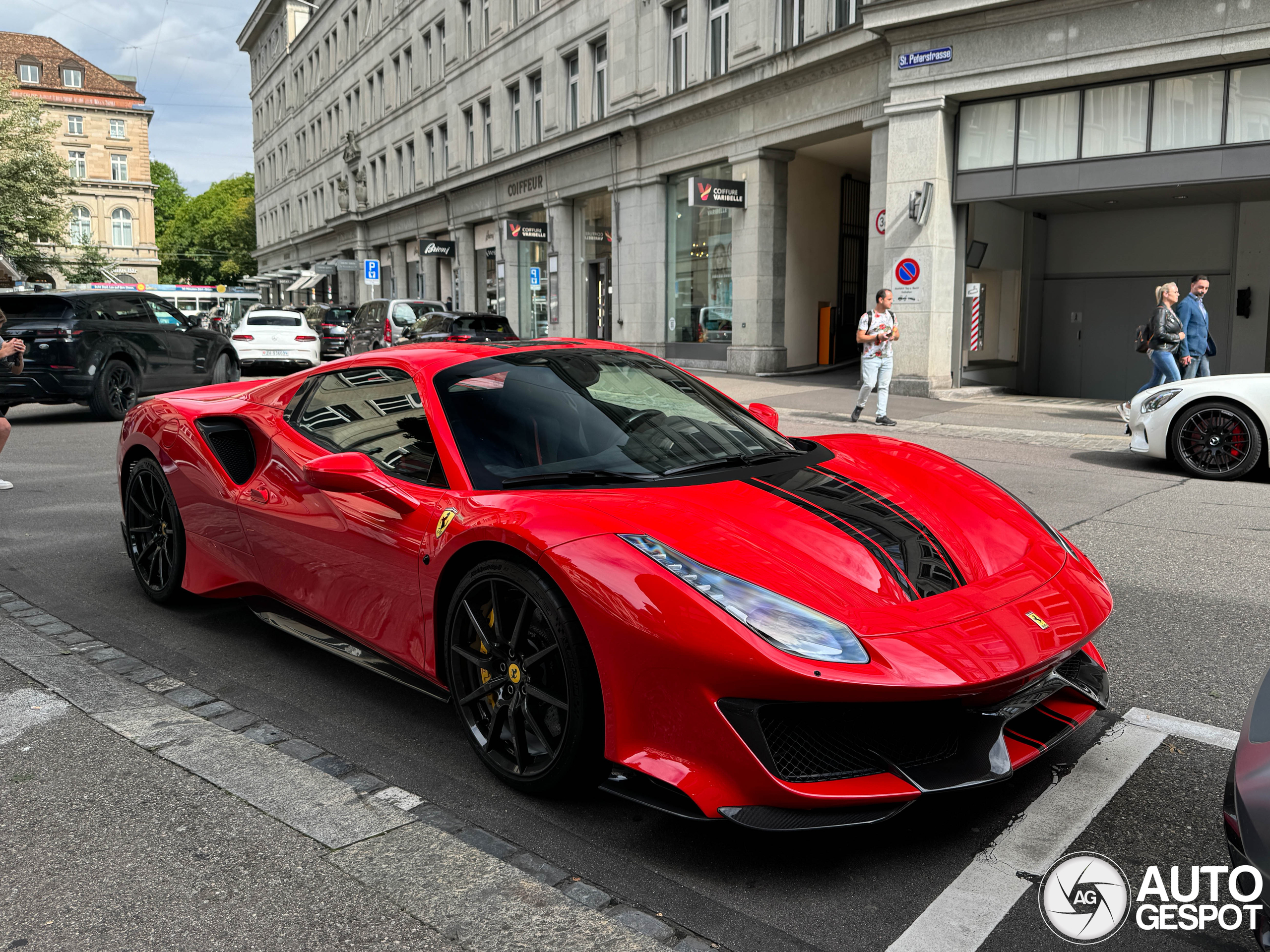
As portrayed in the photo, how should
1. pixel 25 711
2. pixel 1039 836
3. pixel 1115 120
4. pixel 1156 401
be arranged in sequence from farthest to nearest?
pixel 1115 120, pixel 1156 401, pixel 25 711, pixel 1039 836

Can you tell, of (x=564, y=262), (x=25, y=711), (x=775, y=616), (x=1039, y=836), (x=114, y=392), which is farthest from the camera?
(x=564, y=262)

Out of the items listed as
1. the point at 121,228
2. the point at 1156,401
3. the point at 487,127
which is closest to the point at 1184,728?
the point at 1156,401

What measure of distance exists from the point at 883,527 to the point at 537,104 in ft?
104

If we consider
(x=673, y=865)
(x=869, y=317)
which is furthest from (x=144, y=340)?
(x=673, y=865)

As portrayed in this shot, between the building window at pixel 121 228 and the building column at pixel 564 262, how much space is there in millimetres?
78923

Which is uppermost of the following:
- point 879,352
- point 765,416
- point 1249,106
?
point 1249,106

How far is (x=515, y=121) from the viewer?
3366 centimetres

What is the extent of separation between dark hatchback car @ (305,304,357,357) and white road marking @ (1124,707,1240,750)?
86.3 ft

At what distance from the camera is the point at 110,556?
6.18 metres

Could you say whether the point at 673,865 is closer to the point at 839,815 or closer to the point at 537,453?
the point at 839,815

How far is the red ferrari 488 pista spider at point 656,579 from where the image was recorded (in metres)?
2.48

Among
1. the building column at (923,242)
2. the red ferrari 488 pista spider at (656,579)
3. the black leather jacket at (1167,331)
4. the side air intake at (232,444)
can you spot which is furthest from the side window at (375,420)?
the building column at (923,242)

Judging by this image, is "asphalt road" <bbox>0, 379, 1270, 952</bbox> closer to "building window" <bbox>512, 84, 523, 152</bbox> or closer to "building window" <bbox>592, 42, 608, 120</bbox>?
"building window" <bbox>592, 42, 608, 120</bbox>

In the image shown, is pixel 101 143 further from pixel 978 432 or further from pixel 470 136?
pixel 978 432
